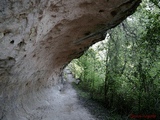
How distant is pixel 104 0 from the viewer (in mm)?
5680

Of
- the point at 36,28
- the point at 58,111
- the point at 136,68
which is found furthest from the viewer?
the point at 136,68

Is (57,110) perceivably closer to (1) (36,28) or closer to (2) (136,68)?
(2) (136,68)

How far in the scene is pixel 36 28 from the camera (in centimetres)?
473

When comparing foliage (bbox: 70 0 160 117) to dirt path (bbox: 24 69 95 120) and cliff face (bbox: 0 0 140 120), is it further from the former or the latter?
dirt path (bbox: 24 69 95 120)

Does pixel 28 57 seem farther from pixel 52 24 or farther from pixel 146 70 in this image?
pixel 146 70

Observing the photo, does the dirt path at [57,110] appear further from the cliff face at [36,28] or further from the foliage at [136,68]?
the foliage at [136,68]

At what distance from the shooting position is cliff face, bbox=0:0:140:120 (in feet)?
12.8

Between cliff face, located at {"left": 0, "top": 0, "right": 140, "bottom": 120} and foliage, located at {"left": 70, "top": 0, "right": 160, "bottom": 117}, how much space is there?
1.48 meters

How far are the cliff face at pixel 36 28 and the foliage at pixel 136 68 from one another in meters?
1.48

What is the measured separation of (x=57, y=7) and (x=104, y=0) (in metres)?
1.60

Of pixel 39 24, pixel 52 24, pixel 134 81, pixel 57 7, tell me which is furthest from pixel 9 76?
pixel 134 81

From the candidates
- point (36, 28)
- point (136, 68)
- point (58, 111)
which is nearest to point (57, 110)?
point (58, 111)

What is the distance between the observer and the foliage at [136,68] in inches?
286

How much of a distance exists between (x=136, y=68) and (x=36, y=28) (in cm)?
546
